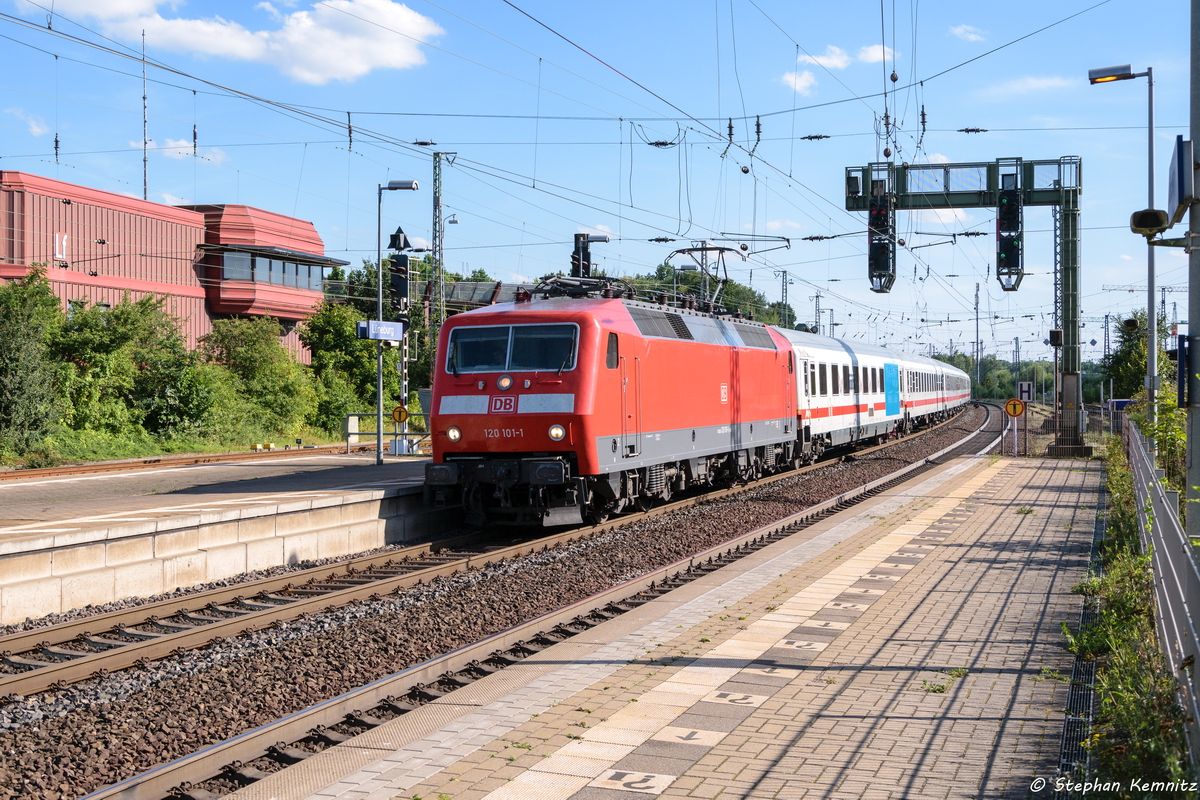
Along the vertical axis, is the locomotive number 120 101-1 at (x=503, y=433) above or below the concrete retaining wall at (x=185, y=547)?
above

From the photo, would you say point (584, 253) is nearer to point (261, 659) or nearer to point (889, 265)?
point (889, 265)

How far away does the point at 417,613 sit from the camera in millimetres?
10148

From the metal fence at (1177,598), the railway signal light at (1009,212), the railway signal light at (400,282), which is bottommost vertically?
the metal fence at (1177,598)

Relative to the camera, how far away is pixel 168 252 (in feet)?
139

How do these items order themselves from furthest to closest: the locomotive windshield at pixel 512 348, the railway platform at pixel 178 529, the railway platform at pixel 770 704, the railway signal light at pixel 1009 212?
the railway signal light at pixel 1009 212 → the locomotive windshield at pixel 512 348 → the railway platform at pixel 178 529 → the railway platform at pixel 770 704

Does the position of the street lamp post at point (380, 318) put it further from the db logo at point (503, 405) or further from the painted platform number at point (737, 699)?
the painted platform number at point (737, 699)

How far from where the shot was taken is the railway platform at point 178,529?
10.1 metres

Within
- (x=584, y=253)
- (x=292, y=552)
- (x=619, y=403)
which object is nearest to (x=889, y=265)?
(x=584, y=253)

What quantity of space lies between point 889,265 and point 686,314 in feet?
35.5

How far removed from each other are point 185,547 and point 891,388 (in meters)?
30.2

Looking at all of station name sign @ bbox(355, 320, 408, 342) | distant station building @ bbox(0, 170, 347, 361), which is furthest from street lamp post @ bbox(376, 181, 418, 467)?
distant station building @ bbox(0, 170, 347, 361)

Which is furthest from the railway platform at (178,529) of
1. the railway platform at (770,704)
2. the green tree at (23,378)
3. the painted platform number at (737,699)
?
the green tree at (23,378)

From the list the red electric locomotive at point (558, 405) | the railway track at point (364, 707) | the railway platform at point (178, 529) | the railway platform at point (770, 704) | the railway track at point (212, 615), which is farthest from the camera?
the red electric locomotive at point (558, 405)

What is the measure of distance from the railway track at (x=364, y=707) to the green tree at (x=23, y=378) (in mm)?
22537
